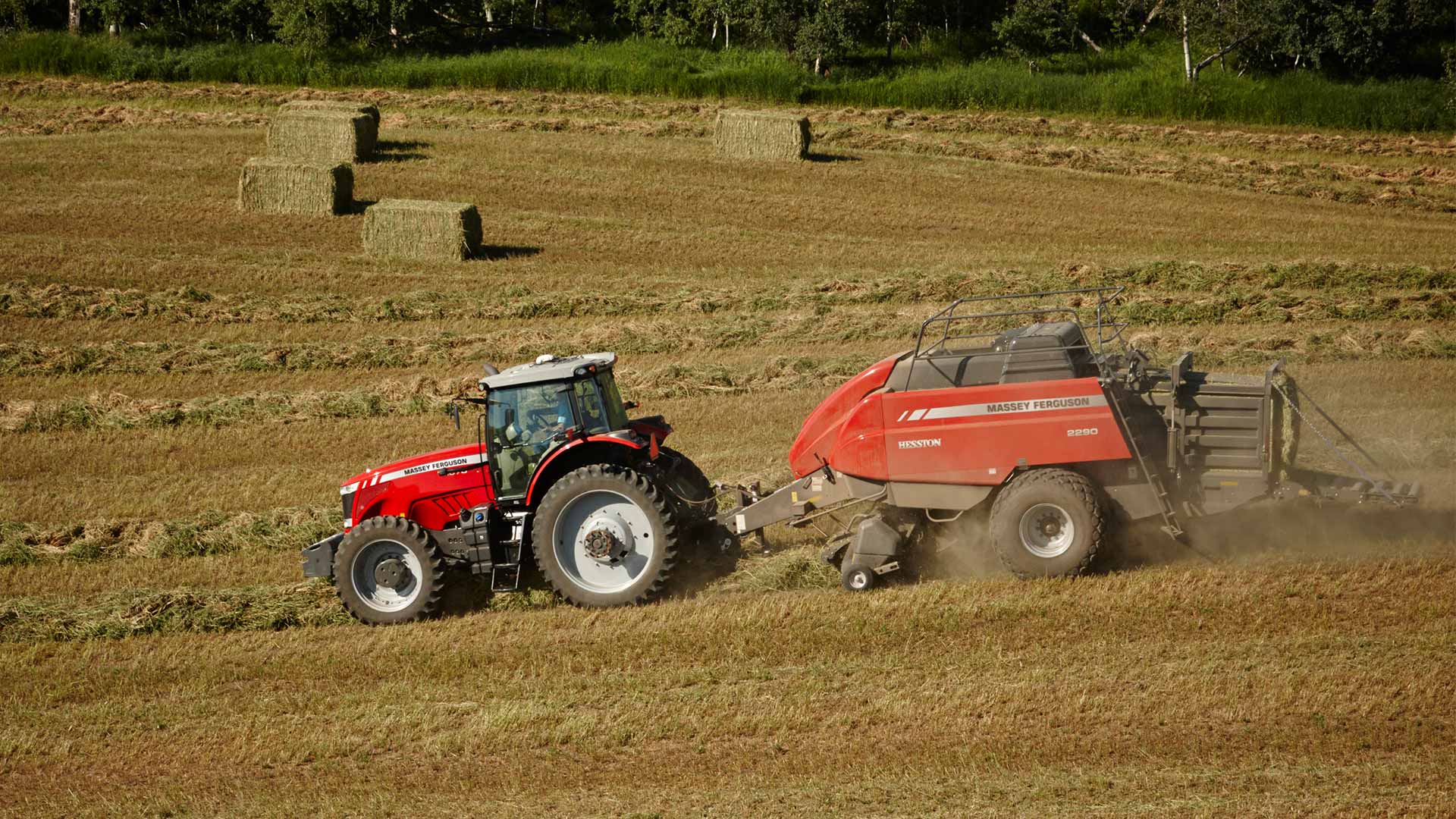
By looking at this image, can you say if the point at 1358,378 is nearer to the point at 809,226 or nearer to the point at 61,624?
the point at 809,226

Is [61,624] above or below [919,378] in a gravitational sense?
below

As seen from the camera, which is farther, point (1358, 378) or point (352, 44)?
point (352, 44)

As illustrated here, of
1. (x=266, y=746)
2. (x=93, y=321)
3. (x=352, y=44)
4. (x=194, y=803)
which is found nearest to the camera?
(x=194, y=803)

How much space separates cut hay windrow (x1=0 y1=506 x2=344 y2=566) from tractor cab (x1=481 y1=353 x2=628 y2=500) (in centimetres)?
264

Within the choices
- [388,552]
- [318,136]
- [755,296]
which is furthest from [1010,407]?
[318,136]

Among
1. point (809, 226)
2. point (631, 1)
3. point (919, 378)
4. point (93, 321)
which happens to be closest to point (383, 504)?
point (919, 378)

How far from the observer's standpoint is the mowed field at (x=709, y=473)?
6.71 metres

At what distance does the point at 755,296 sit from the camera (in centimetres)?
1781

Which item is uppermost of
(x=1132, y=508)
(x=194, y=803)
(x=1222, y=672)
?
(x=1132, y=508)

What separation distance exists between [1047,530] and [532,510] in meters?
3.51

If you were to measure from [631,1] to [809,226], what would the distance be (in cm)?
1941

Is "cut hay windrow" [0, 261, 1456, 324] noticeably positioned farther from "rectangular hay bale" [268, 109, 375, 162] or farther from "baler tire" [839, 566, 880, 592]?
"baler tire" [839, 566, 880, 592]

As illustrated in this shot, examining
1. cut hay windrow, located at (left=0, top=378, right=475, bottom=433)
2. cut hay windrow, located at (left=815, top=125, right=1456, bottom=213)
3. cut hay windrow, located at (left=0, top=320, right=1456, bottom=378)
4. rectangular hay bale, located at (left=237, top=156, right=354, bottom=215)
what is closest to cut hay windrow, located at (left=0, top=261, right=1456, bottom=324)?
cut hay windrow, located at (left=0, top=320, right=1456, bottom=378)

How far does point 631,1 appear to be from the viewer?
38531 mm
